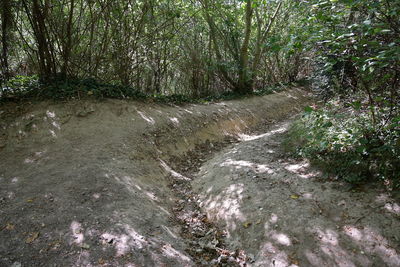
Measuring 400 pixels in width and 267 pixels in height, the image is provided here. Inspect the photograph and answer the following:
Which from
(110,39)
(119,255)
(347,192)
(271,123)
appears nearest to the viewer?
(119,255)

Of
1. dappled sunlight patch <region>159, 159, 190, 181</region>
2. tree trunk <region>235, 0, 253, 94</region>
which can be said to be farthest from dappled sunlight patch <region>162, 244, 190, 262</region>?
tree trunk <region>235, 0, 253, 94</region>

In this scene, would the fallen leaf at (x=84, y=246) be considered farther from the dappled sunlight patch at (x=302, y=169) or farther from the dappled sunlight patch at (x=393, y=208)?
the dappled sunlight patch at (x=393, y=208)

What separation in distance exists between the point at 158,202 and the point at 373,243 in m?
3.06

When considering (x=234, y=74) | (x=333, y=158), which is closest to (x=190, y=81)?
(x=234, y=74)

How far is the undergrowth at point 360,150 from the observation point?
3.39m

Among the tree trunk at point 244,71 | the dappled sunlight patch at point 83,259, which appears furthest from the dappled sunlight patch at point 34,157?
the tree trunk at point 244,71

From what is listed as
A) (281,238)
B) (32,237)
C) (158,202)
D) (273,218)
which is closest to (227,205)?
(273,218)

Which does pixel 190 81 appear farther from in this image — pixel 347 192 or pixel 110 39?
pixel 347 192

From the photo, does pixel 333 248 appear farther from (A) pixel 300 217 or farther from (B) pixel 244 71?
(B) pixel 244 71

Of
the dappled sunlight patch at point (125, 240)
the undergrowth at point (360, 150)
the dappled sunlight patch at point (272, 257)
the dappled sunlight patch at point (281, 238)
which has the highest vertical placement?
the undergrowth at point (360, 150)

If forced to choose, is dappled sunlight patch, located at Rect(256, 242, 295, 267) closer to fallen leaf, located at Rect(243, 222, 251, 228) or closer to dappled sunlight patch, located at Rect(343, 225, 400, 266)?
fallen leaf, located at Rect(243, 222, 251, 228)

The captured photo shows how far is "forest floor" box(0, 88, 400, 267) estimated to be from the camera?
2.89 m

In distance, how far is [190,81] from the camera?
44.8 ft

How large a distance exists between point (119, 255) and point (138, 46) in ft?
25.7
